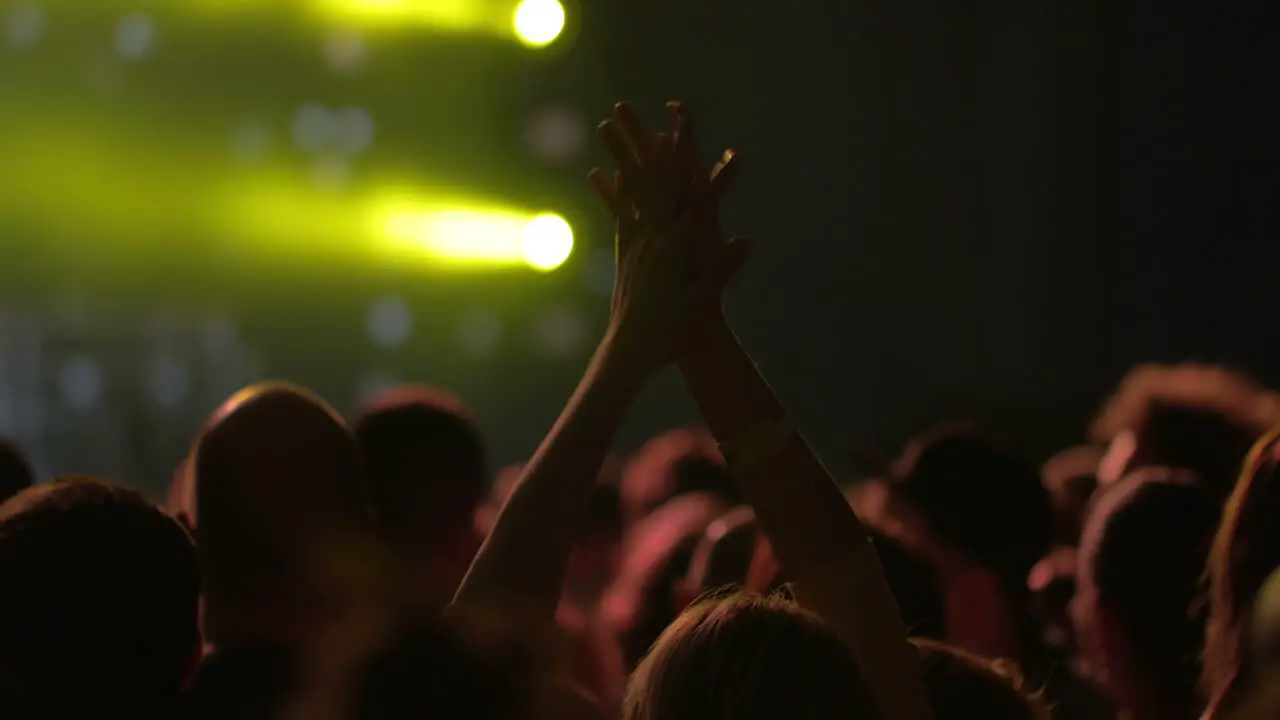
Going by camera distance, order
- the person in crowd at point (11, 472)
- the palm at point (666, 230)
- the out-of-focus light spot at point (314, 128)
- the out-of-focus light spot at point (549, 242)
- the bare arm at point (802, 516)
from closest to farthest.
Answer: the bare arm at point (802, 516) → the palm at point (666, 230) → the person in crowd at point (11, 472) → the out-of-focus light spot at point (314, 128) → the out-of-focus light spot at point (549, 242)

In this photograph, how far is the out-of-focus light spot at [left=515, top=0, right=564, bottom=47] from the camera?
8.81 metres

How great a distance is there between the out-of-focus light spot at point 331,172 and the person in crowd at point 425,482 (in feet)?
22.4

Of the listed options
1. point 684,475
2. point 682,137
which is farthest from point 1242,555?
point 684,475

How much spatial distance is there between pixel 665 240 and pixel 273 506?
2.03 ft

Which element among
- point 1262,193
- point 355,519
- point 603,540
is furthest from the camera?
point 1262,193

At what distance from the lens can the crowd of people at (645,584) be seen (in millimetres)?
1001

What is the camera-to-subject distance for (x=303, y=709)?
0.99m

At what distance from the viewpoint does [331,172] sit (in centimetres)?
895

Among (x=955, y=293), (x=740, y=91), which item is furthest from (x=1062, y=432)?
(x=740, y=91)

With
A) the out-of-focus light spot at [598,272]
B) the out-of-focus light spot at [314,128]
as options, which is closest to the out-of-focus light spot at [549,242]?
the out-of-focus light spot at [598,272]

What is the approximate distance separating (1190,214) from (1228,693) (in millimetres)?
5318

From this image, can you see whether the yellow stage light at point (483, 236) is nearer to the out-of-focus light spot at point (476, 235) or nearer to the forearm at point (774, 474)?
the out-of-focus light spot at point (476, 235)

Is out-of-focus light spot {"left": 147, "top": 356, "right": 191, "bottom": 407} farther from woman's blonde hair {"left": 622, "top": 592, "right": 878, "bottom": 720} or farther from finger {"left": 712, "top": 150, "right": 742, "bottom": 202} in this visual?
woman's blonde hair {"left": 622, "top": 592, "right": 878, "bottom": 720}

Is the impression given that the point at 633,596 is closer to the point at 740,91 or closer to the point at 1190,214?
the point at 1190,214
